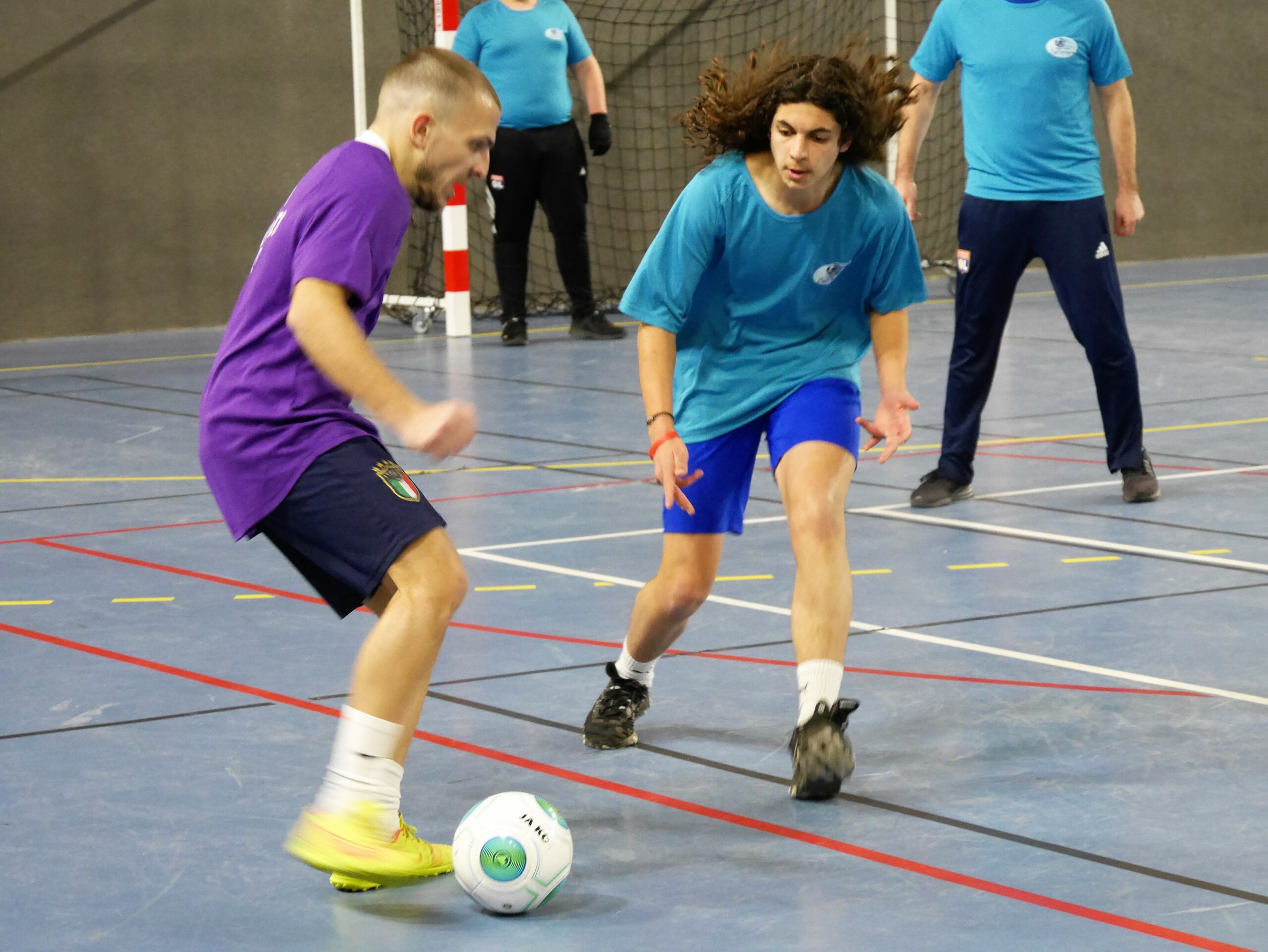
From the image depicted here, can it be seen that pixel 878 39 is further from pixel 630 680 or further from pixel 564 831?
pixel 564 831

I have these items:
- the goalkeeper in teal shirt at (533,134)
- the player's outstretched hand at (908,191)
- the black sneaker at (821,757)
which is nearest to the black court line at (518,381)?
the goalkeeper in teal shirt at (533,134)

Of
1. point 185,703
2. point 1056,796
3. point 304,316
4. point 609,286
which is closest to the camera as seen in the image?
point 304,316

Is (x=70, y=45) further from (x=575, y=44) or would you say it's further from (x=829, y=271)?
(x=829, y=271)

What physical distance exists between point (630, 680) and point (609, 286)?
433 inches

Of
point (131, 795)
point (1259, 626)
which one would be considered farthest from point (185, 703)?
point (1259, 626)

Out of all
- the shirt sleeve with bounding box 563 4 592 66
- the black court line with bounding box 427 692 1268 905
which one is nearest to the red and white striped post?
the shirt sleeve with bounding box 563 4 592 66

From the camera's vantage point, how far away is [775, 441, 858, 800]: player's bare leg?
3.61 meters

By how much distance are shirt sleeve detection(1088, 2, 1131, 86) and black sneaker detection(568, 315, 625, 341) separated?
5.67 metres

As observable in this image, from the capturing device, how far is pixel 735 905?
10.2ft

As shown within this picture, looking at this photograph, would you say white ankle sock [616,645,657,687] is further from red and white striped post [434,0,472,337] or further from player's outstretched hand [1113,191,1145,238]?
red and white striped post [434,0,472,337]

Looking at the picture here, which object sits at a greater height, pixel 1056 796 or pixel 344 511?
pixel 344 511

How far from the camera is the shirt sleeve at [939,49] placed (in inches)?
268

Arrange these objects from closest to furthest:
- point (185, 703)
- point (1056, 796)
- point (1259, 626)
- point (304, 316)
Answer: point (304, 316), point (1056, 796), point (185, 703), point (1259, 626)

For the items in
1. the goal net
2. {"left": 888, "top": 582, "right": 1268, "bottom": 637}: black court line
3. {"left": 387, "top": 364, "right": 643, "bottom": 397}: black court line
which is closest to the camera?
{"left": 888, "top": 582, "right": 1268, "bottom": 637}: black court line
